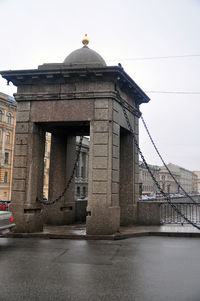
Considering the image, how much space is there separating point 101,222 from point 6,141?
4243 centimetres

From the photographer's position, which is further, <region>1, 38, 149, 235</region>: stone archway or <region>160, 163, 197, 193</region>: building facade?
<region>160, 163, 197, 193</region>: building facade

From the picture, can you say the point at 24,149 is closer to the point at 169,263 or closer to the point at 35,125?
the point at 35,125

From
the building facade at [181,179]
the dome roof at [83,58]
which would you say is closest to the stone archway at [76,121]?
the dome roof at [83,58]

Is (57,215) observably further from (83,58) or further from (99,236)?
(83,58)

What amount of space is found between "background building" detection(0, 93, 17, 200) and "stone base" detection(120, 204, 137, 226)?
1496 inches

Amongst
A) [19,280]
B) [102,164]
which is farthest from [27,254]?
[102,164]

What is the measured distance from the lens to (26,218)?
10180 mm

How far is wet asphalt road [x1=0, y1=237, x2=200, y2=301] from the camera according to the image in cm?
443

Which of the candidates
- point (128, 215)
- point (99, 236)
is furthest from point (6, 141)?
point (99, 236)

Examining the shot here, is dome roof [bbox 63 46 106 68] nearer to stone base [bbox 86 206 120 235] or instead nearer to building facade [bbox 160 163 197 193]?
stone base [bbox 86 206 120 235]

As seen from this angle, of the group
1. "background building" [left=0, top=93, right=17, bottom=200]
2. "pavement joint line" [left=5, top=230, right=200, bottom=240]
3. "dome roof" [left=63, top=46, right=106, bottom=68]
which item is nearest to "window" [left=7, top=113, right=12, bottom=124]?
"background building" [left=0, top=93, right=17, bottom=200]

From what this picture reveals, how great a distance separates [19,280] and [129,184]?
8261 mm

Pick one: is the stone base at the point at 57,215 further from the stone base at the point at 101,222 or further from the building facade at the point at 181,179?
the building facade at the point at 181,179

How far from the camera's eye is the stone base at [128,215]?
12.4 metres
